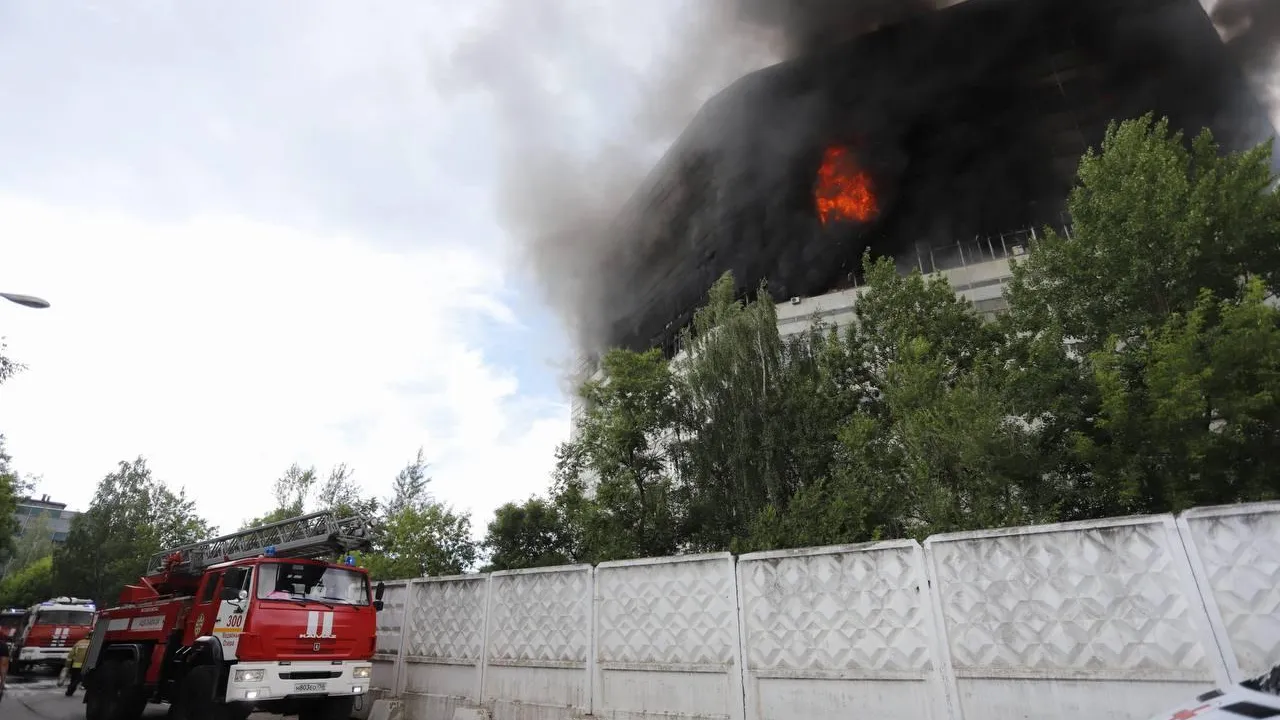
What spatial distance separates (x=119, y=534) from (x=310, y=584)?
48185 mm

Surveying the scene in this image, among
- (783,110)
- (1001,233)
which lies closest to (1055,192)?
(1001,233)

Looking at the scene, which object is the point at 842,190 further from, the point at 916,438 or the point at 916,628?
the point at 916,628

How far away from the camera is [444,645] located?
32.8ft

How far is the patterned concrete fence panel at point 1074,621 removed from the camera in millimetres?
4922

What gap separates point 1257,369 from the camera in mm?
9789

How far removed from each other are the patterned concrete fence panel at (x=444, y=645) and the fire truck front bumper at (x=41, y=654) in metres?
20.2

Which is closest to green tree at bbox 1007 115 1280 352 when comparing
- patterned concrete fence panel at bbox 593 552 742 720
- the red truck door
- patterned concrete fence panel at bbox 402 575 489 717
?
patterned concrete fence panel at bbox 593 552 742 720

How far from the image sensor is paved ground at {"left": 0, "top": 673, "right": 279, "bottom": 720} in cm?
1154

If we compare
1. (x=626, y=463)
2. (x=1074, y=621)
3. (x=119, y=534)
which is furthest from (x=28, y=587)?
(x=1074, y=621)

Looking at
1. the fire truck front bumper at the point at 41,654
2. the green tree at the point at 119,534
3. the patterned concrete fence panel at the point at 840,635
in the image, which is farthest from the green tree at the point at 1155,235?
the green tree at the point at 119,534

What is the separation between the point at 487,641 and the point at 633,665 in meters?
2.96

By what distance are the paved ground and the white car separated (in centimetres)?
1405

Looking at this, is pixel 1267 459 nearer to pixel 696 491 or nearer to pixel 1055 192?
pixel 696 491

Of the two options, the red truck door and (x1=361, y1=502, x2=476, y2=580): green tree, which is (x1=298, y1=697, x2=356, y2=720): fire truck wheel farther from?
(x1=361, y1=502, x2=476, y2=580): green tree
